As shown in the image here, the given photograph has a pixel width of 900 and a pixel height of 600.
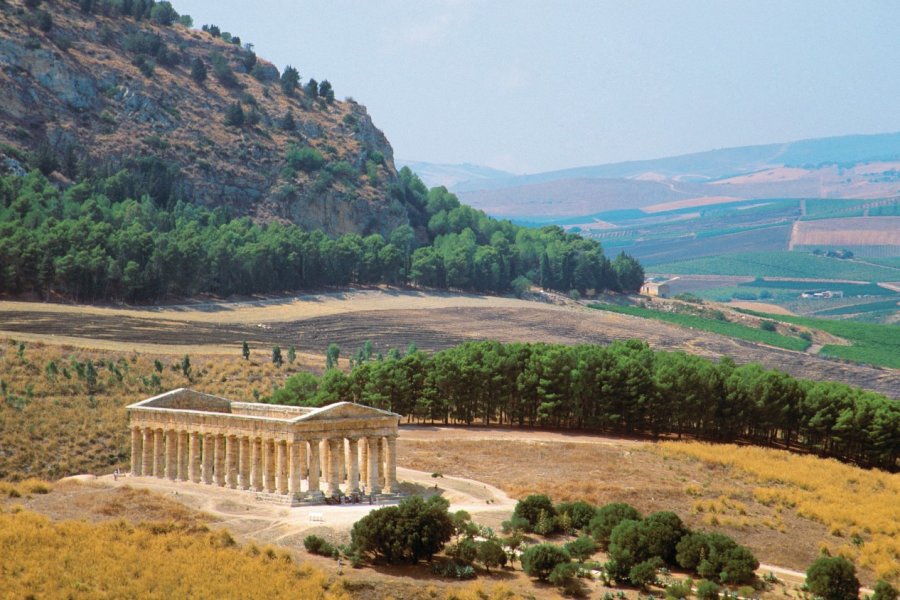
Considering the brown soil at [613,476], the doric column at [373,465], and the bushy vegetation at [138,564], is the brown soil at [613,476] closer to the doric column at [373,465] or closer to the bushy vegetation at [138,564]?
the doric column at [373,465]

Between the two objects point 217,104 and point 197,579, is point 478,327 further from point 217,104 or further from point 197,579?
Answer: point 197,579

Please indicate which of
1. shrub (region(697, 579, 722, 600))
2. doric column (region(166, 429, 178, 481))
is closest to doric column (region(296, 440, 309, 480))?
doric column (region(166, 429, 178, 481))

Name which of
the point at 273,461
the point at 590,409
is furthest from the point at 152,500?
the point at 590,409

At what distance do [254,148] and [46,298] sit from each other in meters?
66.7

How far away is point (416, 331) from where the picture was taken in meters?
138

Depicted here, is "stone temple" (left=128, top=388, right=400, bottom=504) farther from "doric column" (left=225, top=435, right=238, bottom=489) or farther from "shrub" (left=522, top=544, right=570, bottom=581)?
"shrub" (left=522, top=544, right=570, bottom=581)

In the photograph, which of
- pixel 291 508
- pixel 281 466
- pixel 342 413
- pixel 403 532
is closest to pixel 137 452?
pixel 281 466

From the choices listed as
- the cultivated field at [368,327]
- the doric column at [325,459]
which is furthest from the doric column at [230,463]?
the cultivated field at [368,327]

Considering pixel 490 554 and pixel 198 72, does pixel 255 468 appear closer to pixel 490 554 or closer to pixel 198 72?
pixel 490 554

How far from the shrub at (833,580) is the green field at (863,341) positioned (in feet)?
323

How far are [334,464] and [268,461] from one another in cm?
301

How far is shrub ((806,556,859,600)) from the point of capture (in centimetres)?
5581

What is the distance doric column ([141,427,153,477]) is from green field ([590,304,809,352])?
331ft

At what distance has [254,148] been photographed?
612ft
